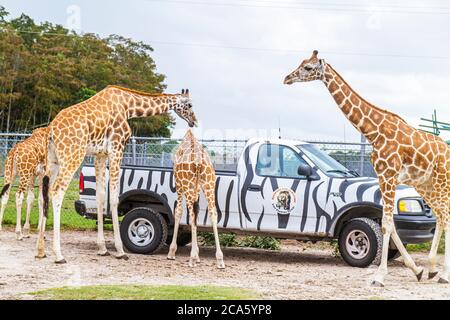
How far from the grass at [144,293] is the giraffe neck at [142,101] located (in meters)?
4.56

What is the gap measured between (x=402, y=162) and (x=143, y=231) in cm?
493

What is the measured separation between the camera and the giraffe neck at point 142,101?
12859mm

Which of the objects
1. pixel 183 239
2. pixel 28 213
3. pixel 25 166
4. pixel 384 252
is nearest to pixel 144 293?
pixel 384 252

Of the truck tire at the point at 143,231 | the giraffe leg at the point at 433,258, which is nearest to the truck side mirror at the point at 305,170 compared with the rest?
the giraffe leg at the point at 433,258

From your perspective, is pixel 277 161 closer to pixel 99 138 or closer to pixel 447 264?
pixel 99 138

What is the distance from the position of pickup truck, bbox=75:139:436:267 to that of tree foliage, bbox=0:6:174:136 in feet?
122

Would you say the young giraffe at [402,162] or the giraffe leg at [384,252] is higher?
the young giraffe at [402,162]

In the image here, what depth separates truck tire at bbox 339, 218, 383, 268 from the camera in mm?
11570

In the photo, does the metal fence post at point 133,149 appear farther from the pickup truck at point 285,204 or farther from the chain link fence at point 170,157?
the pickup truck at point 285,204

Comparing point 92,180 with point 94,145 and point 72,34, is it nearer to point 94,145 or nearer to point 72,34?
point 94,145

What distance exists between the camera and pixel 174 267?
1145cm

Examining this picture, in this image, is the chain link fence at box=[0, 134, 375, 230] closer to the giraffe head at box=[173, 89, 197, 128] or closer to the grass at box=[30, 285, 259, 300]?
the giraffe head at box=[173, 89, 197, 128]

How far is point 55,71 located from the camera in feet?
166

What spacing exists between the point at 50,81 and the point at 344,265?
4142 centimetres
